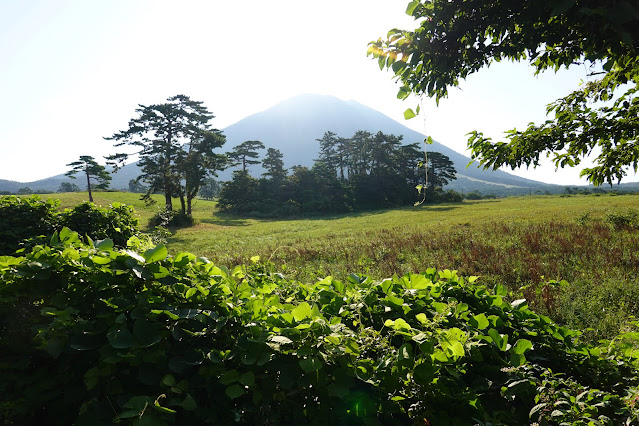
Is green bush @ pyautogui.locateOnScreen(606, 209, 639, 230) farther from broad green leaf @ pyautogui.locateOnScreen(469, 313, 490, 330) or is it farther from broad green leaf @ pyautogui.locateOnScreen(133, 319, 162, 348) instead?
broad green leaf @ pyautogui.locateOnScreen(133, 319, 162, 348)

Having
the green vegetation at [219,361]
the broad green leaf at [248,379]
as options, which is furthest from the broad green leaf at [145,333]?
the broad green leaf at [248,379]

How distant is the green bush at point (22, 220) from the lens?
244 inches

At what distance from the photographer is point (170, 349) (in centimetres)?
158

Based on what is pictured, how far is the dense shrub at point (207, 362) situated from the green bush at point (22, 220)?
20.1 feet

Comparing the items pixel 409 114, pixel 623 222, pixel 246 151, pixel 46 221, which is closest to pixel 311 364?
pixel 409 114

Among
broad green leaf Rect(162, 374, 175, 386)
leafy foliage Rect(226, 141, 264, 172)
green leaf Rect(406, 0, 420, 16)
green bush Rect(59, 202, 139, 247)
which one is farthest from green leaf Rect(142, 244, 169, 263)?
leafy foliage Rect(226, 141, 264, 172)

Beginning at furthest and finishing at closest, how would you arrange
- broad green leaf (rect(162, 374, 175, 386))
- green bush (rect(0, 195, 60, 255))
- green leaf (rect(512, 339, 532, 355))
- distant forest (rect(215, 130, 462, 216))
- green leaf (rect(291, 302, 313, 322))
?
distant forest (rect(215, 130, 462, 216)) → green bush (rect(0, 195, 60, 255)) → green leaf (rect(512, 339, 532, 355)) → green leaf (rect(291, 302, 313, 322)) → broad green leaf (rect(162, 374, 175, 386))

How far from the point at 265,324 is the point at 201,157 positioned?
117 feet

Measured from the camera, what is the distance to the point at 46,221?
662 cm

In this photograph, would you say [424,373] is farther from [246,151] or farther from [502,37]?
[246,151]

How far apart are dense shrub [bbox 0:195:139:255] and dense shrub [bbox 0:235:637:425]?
17.1 ft

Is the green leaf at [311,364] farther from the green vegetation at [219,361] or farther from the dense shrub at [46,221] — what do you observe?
the dense shrub at [46,221]

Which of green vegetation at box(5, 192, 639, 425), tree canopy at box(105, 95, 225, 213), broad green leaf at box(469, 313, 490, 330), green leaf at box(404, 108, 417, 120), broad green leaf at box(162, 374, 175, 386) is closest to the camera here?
broad green leaf at box(162, 374, 175, 386)

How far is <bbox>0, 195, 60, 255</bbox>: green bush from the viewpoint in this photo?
6188mm
